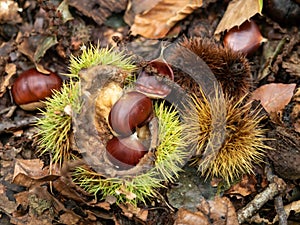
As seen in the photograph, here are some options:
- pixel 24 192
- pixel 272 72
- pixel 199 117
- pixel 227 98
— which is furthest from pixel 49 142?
pixel 272 72

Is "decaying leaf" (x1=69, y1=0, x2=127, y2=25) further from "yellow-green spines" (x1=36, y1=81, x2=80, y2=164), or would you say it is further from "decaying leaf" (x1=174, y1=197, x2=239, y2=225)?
"decaying leaf" (x1=174, y1=197, x2=239, y2=225)

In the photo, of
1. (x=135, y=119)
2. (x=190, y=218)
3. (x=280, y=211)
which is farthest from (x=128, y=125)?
(x=280, y=211)

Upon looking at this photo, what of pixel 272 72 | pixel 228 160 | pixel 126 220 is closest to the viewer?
pixel 228 160

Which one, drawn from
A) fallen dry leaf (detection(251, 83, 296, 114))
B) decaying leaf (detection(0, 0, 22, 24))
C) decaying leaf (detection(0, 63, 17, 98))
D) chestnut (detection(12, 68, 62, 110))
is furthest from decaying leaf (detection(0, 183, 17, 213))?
fallen dry leaf (detection(251, 83, 296, 114))

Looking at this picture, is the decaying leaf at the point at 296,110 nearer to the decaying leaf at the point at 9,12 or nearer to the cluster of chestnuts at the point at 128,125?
the cluster of chestnuts at the point at 128,125

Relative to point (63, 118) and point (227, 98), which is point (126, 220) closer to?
point (63, 118)

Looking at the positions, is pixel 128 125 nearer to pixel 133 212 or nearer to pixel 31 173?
pixel 133 212

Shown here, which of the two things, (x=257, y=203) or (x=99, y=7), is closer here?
(x=257, y=203)
